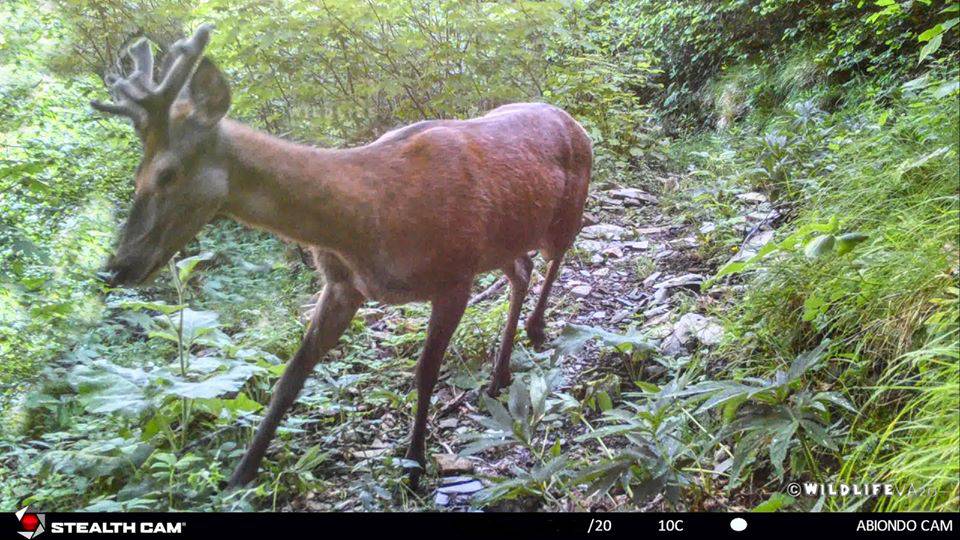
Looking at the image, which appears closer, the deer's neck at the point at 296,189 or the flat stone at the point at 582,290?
the deer's neck at the point at 296,189

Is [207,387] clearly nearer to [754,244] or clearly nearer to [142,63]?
[142,63]

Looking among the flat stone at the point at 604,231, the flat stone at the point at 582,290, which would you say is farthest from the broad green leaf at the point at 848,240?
the flat stone at the point at 604,231

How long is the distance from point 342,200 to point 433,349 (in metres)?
0.69

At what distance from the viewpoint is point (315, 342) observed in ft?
→ 8.86

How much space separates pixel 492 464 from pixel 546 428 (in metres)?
0.26

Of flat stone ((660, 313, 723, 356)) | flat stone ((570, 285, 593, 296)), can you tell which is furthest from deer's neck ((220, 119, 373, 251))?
flat stone ((570, 285, 593, 296))

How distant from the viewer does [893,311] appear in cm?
228

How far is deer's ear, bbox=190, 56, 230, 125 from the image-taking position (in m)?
2.13

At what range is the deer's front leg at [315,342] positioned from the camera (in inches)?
103

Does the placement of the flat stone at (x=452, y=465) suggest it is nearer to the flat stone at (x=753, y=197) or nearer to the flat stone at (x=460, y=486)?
the flat stone at (x=460, y=486)
